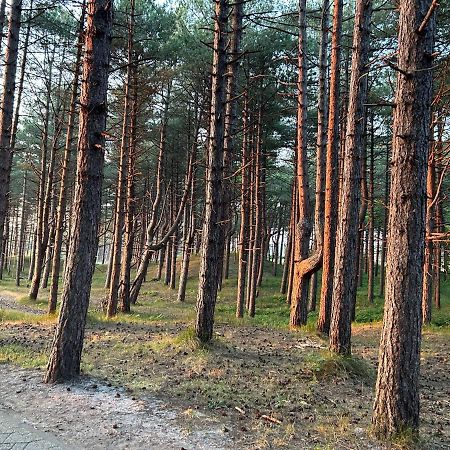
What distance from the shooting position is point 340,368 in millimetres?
7223

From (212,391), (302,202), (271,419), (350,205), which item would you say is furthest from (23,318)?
(350,205)

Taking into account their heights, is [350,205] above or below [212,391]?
above

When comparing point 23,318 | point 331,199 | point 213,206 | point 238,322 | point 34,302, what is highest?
point 331,199

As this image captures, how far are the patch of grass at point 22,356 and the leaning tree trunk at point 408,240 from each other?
5.59m

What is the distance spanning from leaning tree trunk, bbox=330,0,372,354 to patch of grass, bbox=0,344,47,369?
17.3 feet

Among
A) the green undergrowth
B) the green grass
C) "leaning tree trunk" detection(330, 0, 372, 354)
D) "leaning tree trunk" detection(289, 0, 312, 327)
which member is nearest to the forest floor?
"leaning tree trunk" detection(330, 0, 372, 354)

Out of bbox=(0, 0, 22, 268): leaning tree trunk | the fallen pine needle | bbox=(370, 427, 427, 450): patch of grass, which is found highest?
bbox=(0, 0, 22, 268): leaning tree trunk

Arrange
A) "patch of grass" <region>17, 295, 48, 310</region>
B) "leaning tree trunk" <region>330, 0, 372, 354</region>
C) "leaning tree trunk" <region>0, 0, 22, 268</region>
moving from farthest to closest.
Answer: "patch of grass" <region>17, 295, 48, 310</region>
"leaning tree trunk" <region>0, 0, 22, 268</region>
"leaning tree trunk" <region>330, 0, 372, 354</region>

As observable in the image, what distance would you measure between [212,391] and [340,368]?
2372 millimetres

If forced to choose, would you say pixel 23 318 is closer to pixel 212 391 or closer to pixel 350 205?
pixel 212 391

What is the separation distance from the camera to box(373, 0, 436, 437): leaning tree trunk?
15.3 feet

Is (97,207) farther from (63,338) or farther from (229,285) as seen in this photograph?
(229,285)

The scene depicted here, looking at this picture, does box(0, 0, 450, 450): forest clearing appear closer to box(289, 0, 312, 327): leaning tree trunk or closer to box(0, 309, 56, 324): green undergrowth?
box(289, 0, 312, 327): leaning tree trunk

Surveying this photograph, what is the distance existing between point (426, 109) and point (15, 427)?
A: 5828mm
